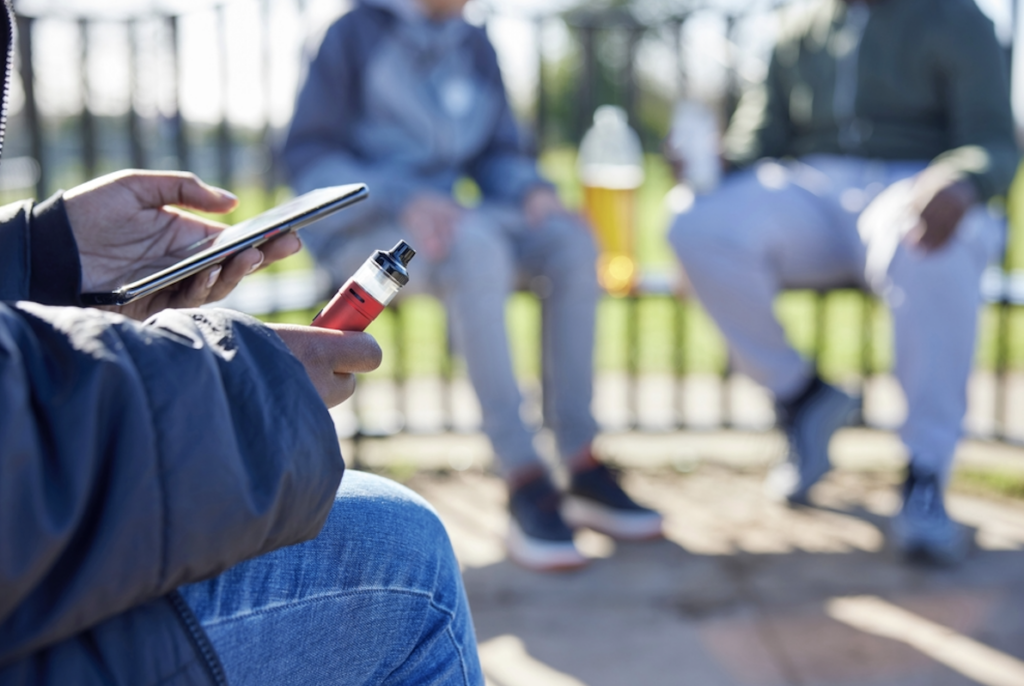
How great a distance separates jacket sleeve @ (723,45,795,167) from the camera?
336 centimetres

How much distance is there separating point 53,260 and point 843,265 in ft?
8.22

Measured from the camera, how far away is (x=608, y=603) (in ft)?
8.07

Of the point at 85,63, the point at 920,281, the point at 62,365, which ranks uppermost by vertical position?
the point at 85,63

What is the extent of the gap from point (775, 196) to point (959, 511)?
1145mm

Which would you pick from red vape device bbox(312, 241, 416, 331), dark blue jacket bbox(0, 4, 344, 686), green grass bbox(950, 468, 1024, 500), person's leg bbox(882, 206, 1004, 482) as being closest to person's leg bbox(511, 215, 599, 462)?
person's leg bbox(882, 206, 1004, 482)

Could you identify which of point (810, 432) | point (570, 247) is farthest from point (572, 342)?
point (810, 432)

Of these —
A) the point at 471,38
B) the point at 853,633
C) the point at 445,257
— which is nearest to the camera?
the point at 853,633

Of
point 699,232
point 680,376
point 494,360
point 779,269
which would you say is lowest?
point 680,376

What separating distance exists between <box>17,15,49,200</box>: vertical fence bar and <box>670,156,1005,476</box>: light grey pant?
217cm

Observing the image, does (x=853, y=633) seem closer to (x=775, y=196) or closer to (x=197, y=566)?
(x=775, y=196)

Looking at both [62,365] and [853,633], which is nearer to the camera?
[62,365]

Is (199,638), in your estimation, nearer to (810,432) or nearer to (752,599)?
(752,599)

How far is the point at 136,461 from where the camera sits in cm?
76

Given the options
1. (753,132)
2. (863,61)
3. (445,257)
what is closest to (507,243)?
(445,257)
